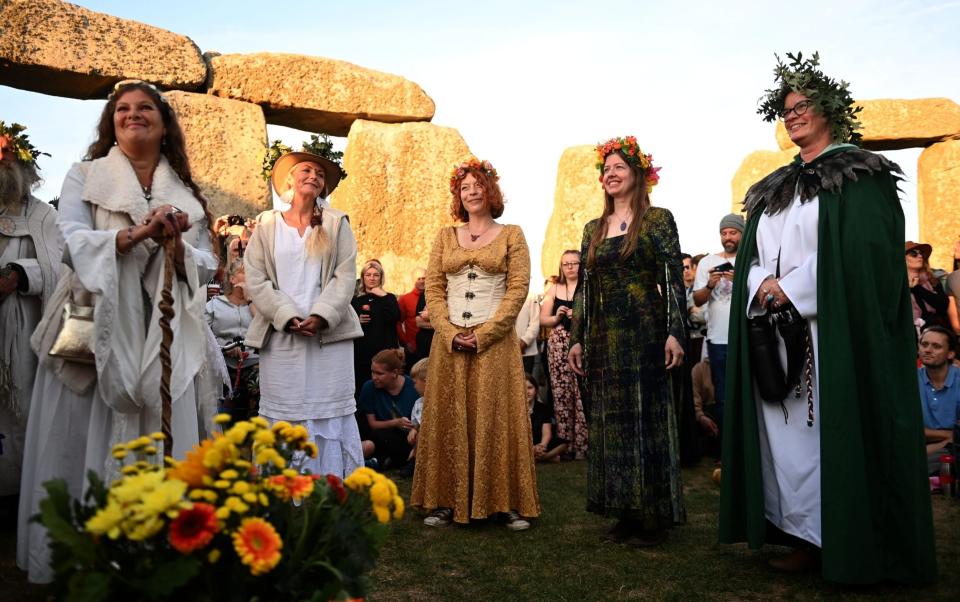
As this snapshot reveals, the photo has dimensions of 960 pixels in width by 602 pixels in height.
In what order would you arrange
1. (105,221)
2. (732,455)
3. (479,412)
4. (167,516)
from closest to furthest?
(167,516), (105,221), (732,455), (479,412)

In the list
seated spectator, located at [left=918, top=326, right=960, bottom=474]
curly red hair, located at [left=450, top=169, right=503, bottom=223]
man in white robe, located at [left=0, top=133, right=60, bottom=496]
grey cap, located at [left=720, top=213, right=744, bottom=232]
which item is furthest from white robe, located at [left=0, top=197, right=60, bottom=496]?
seated spectator, located at [left=918, top=326, right=960, bottom=474]

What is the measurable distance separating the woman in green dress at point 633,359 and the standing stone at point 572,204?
8.18m

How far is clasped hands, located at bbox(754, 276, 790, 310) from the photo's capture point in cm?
344

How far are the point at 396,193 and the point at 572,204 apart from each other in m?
2.94

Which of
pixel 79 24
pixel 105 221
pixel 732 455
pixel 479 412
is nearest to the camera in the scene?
pixel 105 221

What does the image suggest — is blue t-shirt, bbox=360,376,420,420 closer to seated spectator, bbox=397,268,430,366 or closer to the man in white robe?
seated spectator, bbox=397,268,430,366

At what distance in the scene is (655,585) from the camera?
337 centimetres

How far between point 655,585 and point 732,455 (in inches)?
27.6

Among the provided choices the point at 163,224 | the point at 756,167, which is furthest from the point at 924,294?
the point at 163,224

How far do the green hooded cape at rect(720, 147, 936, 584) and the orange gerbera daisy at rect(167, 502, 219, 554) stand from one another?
2583mm

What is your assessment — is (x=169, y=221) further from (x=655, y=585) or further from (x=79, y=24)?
(x=79, y=24)

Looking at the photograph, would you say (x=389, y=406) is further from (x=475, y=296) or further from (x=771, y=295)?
(x=771, y=295)

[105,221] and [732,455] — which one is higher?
[105,221]

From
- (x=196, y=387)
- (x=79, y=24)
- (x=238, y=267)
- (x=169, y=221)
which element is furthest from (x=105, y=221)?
(x=79, y=24)
